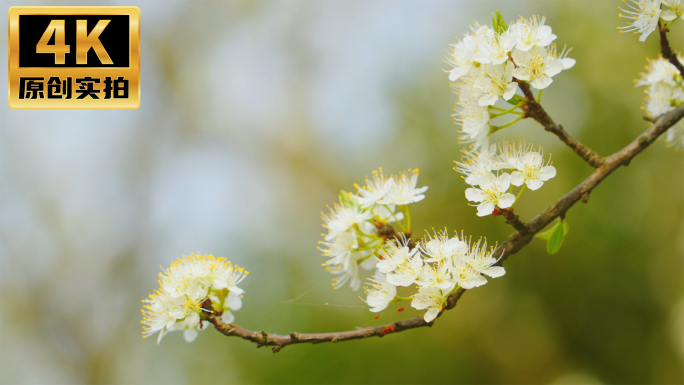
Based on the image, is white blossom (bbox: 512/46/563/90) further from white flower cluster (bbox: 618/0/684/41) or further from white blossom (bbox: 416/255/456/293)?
white blossom (bbox: 416/255/456/293)

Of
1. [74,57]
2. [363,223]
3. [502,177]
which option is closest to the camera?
[502,177]

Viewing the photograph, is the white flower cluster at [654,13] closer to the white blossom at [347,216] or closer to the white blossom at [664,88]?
the white blossom at [664,88]

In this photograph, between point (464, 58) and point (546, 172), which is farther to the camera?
point (464, 58)

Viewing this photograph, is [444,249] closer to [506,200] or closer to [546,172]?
[506,200]

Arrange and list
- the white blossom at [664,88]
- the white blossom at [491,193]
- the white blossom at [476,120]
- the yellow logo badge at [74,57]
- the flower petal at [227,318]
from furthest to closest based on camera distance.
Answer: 1. the yellow logo badge at [74,57]
2. the white blossom at [664,88]
3. the flower petal at [227,318]
4. the white blossom at [476,120]
5. the white blossom at [491,193]

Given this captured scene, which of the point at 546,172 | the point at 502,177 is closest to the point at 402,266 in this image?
the point at 502,177

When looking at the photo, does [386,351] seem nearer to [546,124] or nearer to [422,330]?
[422,330]

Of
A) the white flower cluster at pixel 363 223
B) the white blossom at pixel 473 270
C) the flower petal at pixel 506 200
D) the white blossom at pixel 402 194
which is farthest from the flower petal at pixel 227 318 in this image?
the flower petal at pixel 506 200
